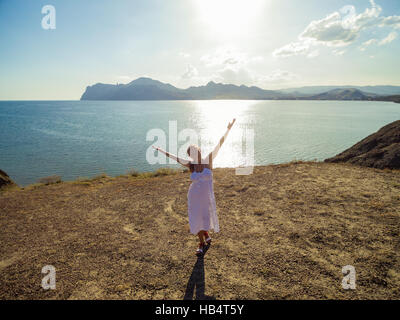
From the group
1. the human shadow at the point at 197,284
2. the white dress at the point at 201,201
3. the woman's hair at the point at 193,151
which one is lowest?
the human shadow at the point at 197,284

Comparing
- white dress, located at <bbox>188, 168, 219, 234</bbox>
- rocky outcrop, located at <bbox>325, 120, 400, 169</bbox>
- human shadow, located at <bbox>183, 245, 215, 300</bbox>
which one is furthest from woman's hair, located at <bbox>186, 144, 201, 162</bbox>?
rocky outcrop, located at <bbox>325, 120, 400, 169</bbox>

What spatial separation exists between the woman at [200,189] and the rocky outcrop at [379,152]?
11.9 m

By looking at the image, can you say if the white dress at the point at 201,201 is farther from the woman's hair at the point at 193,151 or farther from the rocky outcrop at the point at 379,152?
the rocky outcrop at the point at 379,152

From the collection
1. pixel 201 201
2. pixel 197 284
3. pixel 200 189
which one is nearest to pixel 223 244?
pixel 197 284

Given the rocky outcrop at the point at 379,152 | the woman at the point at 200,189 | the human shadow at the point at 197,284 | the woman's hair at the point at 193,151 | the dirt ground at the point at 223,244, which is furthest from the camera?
the rocky outcrop at the point at 379,152

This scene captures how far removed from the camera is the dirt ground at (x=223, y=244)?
4215 millimetres

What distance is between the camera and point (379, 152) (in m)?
12.6

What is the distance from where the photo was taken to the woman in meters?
4.69

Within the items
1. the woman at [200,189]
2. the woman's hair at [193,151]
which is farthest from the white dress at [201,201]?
the woman's hair at [193,151]

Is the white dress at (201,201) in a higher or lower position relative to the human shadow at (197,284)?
higher

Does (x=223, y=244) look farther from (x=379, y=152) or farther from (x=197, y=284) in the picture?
(x=379, y=152)
